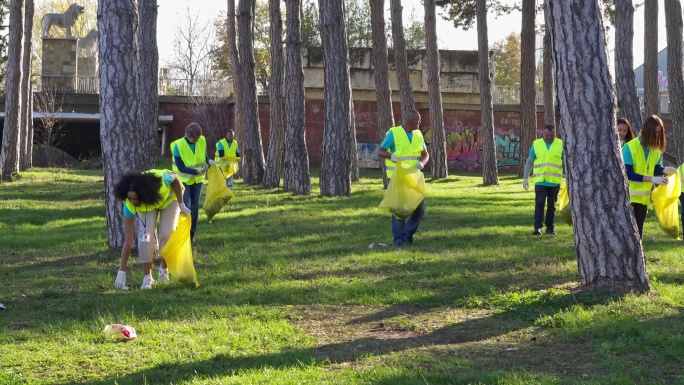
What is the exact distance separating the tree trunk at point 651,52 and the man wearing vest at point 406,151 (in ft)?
46.7

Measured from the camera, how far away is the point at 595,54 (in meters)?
9.10

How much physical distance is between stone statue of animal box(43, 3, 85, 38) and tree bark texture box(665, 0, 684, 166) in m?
32.5

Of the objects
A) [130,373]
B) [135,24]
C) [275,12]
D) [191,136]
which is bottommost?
[130,373]

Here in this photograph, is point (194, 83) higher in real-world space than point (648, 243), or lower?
higher

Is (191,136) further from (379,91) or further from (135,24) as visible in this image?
(379,91)

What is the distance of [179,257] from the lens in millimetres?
10328

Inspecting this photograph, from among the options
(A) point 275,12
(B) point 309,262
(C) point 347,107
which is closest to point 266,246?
(B) point 309,262

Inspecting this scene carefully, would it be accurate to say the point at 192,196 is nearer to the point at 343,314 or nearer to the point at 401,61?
the point at 343,314

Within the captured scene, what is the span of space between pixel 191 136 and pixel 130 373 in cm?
799

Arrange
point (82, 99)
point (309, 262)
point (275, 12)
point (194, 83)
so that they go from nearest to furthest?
point (309, 262) → point (275, 12) → point (82, 99) → point (194, 83)

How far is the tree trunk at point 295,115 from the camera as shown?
79.3ft

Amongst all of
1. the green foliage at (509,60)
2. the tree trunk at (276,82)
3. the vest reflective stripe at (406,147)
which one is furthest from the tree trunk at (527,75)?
the green foliage at (509,60)

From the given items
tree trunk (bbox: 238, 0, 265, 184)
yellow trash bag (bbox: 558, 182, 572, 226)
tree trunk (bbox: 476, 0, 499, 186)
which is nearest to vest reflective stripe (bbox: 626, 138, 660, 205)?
yellow trash bag (bbox: 558, 182, 572, 226)

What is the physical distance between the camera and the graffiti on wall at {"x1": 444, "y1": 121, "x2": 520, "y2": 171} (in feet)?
157
